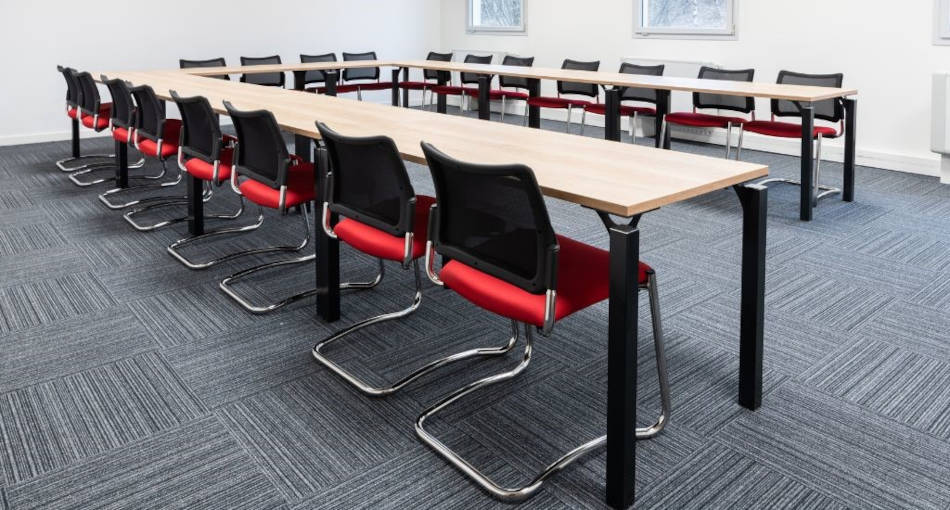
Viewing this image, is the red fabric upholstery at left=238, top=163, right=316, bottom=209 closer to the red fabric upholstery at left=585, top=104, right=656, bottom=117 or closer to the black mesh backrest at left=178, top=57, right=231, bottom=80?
the red fabric upholstery at left=585, top=104, right=656, bottom=117

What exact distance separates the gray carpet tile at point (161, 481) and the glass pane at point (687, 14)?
5.95 m

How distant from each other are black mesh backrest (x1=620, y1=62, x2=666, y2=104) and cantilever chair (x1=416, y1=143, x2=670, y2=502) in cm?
417

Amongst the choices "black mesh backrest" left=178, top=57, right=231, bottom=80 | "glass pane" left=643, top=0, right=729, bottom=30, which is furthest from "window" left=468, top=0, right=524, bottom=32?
"black mesh backrest" left=178, top=57, right=231, bottom=80

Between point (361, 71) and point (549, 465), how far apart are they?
7.00 meters

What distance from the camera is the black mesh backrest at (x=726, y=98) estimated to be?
527cm

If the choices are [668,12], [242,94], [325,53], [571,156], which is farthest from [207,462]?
[325,53]

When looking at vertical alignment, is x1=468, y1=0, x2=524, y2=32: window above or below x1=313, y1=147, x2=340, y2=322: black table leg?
above

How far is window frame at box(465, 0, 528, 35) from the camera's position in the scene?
8.56m

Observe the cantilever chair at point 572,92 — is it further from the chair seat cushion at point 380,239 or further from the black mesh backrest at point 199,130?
the chair seat cushion at point 380,239

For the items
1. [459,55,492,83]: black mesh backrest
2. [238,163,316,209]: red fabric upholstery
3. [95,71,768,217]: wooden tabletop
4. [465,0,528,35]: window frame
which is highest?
[465,0,528,35]: window frame

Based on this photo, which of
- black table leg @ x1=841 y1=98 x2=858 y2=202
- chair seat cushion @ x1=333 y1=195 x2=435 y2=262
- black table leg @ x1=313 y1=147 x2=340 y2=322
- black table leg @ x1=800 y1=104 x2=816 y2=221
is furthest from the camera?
black table leg @ x1=841 y1=98 x2=858 y2=202

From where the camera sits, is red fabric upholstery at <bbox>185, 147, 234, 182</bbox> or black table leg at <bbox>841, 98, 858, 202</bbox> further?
black table leg at <bbox>841, 98, 858, 202</bbox>

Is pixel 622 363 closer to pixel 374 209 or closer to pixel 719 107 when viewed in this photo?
pixel 374 209

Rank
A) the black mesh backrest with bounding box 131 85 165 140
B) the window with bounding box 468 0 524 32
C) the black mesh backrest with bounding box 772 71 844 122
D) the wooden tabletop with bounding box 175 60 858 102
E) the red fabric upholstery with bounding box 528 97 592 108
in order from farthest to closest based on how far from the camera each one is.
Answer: the window with bounding box 468 0 524 32, the red fabric upholstery with bounding box 528 97 592 108, the black mesh backrest with bounding box 772 71 844 122, the wooden tabletop with bounding box 175 60 858 102, the black mesh backrest with bounding box 131 85 165 140
